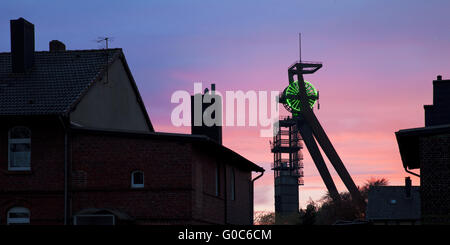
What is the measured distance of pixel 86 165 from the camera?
29344mm

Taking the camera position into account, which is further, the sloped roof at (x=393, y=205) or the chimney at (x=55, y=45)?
the sloped roof at (x=393, y=205)

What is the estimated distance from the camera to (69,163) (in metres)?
29.5

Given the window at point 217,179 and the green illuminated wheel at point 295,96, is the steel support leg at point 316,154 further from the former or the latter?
the window at point 217,179

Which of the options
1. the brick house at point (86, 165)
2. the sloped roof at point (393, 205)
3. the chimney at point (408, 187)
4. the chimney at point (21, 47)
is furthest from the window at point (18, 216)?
the chimney at point (408, 187)

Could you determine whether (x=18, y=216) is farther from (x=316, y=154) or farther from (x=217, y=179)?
(x=316, y=154)

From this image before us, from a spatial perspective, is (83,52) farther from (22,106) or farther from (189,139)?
(189,139)

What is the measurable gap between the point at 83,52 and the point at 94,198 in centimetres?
936

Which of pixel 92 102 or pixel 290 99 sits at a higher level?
Result: pixel 290 99

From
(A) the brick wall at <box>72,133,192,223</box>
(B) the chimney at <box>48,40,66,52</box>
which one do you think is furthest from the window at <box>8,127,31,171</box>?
(B) the chimney at <box>48,40,66,52</box>

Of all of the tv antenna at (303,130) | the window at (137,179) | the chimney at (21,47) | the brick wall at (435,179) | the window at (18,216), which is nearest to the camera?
the brick wall at (435,179)

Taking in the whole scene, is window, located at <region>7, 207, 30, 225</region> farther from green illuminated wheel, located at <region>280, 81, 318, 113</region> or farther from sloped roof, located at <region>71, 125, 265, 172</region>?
green illuminated wheel, located at <region>280, 81, 318, 113</region>

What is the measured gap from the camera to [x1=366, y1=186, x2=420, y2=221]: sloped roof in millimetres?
54906

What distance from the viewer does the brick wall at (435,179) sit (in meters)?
25.9
